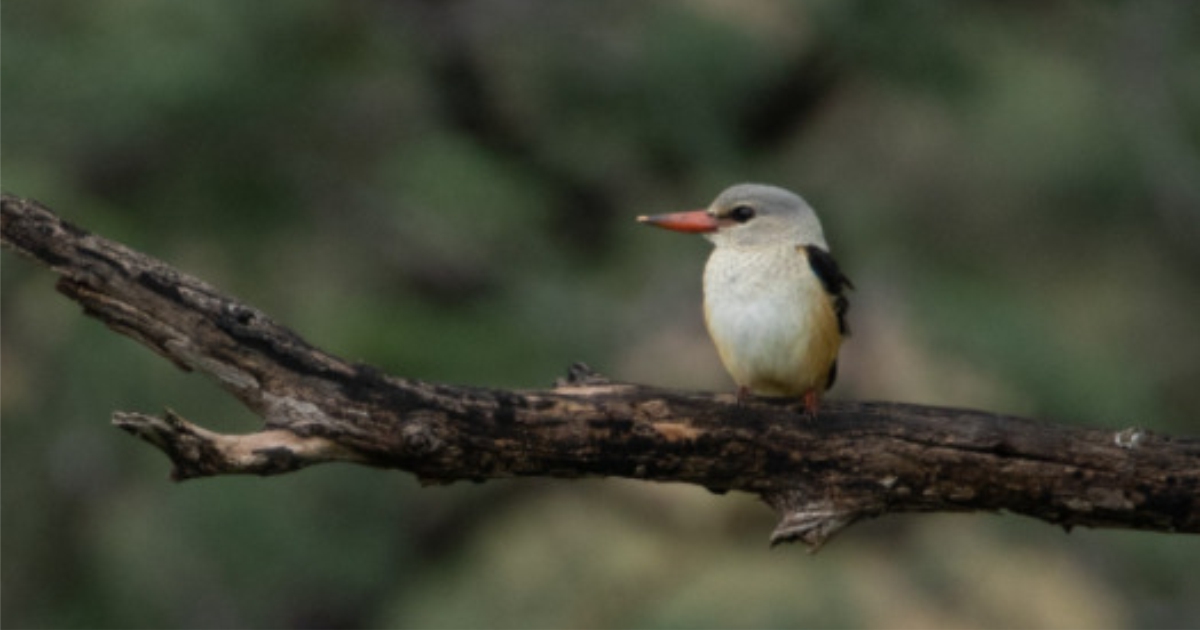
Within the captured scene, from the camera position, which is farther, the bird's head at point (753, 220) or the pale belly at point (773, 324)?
the bird's head at point (753, 220)

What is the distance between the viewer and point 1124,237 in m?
15.9

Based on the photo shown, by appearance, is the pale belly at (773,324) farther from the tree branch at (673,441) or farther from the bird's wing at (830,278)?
the tree branch at (673,441)

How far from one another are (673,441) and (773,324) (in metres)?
0.67

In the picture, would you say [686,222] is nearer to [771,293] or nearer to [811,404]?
[771,293]

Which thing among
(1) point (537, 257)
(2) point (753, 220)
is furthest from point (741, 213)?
(1) point (537, 257)

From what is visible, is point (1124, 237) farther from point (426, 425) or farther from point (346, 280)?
point (426, 425)

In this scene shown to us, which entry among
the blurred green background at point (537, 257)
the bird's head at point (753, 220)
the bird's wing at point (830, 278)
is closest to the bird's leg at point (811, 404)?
the bird's wing at point (830, 278)

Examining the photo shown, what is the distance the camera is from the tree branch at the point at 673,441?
5035 mm

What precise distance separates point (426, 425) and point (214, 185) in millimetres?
7225

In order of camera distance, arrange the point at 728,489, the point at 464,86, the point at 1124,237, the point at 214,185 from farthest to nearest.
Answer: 1. the point at 1124,237
2. the point at 464,86
3. the point at 214,185
4. the point at 728,489

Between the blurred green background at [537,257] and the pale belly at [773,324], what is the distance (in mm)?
5069

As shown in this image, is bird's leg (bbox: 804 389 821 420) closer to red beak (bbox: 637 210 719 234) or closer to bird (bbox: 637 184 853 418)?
bird (bbox: 637 184 853 418)

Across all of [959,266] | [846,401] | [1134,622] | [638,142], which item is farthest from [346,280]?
[846,401]

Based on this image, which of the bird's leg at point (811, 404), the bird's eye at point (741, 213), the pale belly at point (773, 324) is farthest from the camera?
the bird's eye at point (741, 213)
